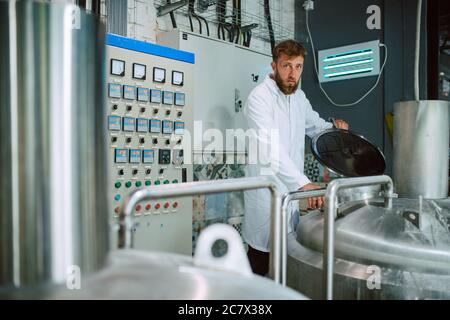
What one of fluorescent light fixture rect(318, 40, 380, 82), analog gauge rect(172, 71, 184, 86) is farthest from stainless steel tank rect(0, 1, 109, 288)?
fluorescent light fixture rect(318, 40, 380, 82)

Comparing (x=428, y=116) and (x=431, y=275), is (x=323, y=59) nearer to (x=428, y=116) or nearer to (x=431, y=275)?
(x=428, y=116)

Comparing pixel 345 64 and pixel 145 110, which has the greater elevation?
pixel 345 64

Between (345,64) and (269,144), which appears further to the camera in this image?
(345,64)

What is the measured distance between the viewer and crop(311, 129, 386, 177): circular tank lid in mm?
1577

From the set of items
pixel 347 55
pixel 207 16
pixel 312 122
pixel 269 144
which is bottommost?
pixel 269 144

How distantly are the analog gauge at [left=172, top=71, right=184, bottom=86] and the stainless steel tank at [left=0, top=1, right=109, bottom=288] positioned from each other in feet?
5.85

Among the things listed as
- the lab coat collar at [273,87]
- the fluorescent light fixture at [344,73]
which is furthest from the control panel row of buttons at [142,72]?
the fluorescent light fixture at [344,73]

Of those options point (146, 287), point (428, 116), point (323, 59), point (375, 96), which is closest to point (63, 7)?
point (146, 287)

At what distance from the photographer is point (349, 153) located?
1.67 meters

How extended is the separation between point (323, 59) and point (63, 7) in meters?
3.29

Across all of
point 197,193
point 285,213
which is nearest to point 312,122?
point 285,213

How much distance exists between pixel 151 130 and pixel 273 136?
65cm

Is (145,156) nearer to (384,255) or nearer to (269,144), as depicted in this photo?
(269,144)

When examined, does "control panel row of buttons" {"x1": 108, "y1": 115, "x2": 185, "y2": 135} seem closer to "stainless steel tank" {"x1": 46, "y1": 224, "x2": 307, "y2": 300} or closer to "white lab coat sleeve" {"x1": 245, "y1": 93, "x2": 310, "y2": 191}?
"white lab coat sleeve" {"x1": 245, "y1": 93, "x2": 310, "y2": 191}
